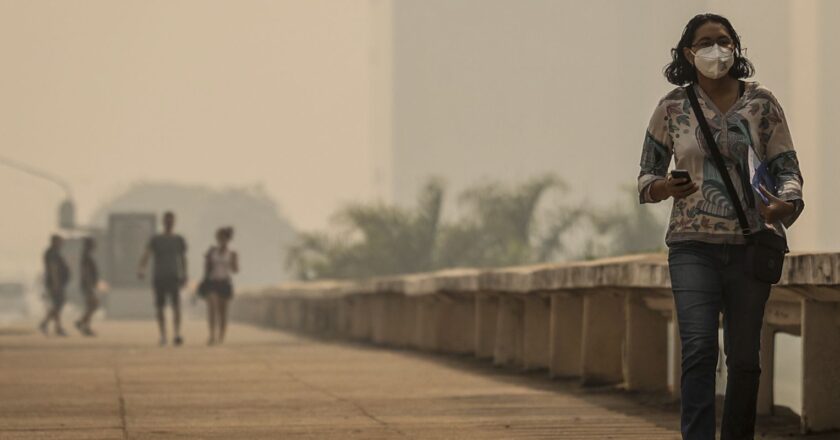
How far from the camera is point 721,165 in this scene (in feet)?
27.9

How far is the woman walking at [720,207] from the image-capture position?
8.48 m

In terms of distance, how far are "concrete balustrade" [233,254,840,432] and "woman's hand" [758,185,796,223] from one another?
1.73 meters

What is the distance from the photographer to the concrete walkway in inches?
464

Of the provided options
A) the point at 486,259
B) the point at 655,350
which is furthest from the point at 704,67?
the point at 486,259

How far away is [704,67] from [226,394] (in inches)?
299

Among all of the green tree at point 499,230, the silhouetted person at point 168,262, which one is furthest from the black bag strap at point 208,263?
the green tree at point 499,230

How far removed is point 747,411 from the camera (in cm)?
865

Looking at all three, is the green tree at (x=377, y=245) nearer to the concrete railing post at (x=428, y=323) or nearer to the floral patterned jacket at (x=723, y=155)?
the concrete railing post at (x=428, y=323)

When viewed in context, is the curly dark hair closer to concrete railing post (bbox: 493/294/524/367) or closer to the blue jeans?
the blue jeans

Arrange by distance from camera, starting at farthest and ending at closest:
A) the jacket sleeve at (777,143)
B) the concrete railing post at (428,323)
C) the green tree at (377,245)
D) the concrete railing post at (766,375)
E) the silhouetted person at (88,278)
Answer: the green tree at (377,245) < the silhouetted person at (88,278) < the concrete railing post at (428,323) < the concrete railing post at (766,375) < the jacket sleeve at (777,143)

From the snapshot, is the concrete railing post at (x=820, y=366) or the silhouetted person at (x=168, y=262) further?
the silhouetted person at (x=168, y=262)

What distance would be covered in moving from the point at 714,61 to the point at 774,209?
0.66m

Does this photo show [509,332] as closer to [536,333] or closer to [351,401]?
[536,333]

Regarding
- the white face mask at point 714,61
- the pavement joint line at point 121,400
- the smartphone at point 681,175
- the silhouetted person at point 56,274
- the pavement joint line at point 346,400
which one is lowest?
the pavement joint line at point 121,400
